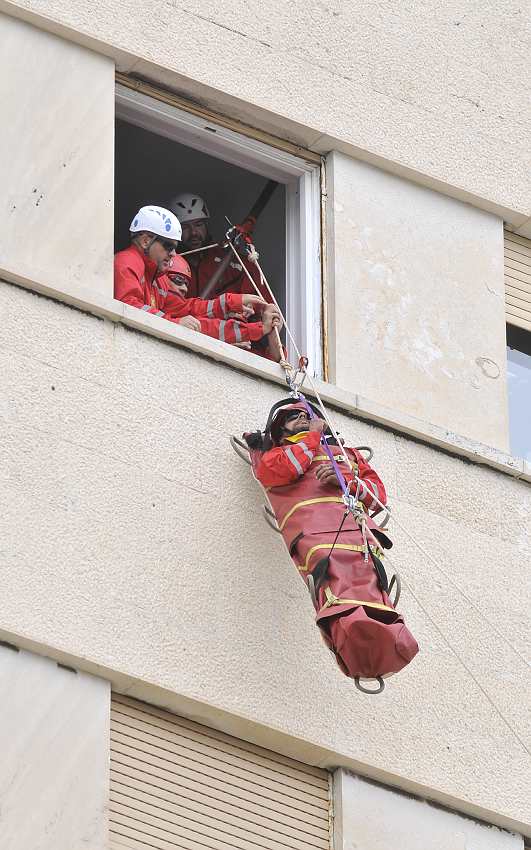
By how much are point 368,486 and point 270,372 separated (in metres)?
0.93

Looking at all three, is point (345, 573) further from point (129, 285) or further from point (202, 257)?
point (202, 257)

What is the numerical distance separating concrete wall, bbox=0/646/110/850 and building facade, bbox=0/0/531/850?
11 millimetres

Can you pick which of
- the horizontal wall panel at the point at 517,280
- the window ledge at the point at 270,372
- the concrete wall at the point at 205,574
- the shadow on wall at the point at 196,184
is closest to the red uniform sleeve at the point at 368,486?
the concrete wall at the point at 205,574

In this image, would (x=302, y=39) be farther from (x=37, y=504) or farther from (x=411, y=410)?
(x=37, y=504)

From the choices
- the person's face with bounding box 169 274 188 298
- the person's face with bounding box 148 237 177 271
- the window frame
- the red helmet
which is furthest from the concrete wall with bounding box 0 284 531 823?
the red helmet

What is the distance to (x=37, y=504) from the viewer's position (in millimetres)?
10820

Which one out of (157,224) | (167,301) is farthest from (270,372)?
(157,224)

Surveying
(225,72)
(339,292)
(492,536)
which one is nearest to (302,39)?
(225,72)

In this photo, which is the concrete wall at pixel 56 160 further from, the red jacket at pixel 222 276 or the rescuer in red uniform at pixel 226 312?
the red jacket at pixel 222 276

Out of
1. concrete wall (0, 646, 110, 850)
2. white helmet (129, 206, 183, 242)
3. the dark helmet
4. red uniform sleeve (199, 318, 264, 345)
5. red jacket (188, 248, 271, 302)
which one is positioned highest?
red jacket (188, 248, 271, 302)

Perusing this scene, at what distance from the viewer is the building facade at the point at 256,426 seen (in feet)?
35.1

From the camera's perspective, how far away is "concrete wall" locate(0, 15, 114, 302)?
38.0ft

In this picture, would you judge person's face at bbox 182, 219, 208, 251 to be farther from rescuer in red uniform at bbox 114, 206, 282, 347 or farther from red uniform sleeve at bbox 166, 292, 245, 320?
red uniform sleeve at bbox 166, 292, 245, 320

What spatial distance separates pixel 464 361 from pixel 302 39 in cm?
183
